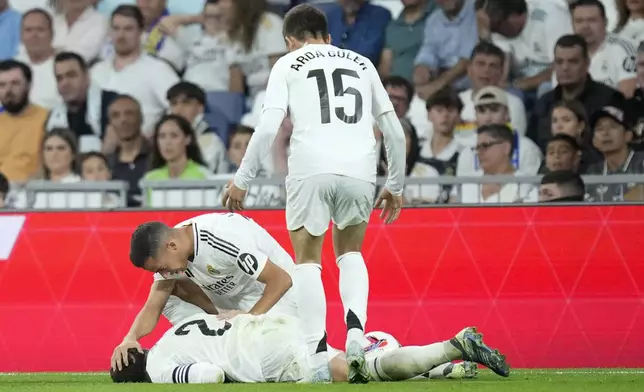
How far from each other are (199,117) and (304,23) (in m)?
4.63

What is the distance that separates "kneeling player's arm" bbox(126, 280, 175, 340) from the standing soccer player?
2.78 feet

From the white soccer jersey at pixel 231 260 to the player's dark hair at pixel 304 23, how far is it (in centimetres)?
113

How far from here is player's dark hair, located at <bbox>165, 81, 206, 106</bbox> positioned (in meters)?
10.8

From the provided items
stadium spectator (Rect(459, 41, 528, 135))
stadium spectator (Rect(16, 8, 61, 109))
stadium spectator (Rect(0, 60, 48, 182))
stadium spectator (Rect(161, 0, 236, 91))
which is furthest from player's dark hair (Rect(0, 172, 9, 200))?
stadium spectator (Rect(459, 41, 528, 135))

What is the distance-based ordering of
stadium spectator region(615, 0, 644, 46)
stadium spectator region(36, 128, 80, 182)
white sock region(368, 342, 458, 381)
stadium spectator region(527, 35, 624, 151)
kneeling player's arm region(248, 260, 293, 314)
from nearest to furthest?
white sock region(368, 342, 458, 381) → kneeling player's arm region(248, 260, 293, 314) → stadium spectator region(527, 35, 624, 151) → stadium spectator region(615, 0, 644, 46) → stadium spectator region(36, 128, 80, 182)

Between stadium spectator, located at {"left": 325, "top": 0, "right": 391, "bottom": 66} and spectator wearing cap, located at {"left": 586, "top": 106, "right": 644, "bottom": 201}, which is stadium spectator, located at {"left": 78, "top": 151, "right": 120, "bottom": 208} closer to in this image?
stadium spectator, located at {"left": 325, "top": 0, "right": 391, "bottom": 66}

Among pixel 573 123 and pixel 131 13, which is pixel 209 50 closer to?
pixel 131 13

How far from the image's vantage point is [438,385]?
18.2 feet

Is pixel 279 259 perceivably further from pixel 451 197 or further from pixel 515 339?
pixel 451 197

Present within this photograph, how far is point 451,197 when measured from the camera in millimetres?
9500

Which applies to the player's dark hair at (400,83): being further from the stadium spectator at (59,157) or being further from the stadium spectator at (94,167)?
the stadium spectator at (59,157)

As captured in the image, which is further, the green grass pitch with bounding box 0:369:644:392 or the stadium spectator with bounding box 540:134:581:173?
the stadium spectator with bounding box 540:134:581:173

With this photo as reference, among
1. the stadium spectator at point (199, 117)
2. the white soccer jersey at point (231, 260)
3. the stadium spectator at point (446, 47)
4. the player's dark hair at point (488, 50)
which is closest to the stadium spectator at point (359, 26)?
the stadium spectator at point (446, 47)

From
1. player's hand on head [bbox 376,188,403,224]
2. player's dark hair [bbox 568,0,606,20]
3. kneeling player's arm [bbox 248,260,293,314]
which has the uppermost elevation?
player's dark hair [bbox 568,0,606,20]
